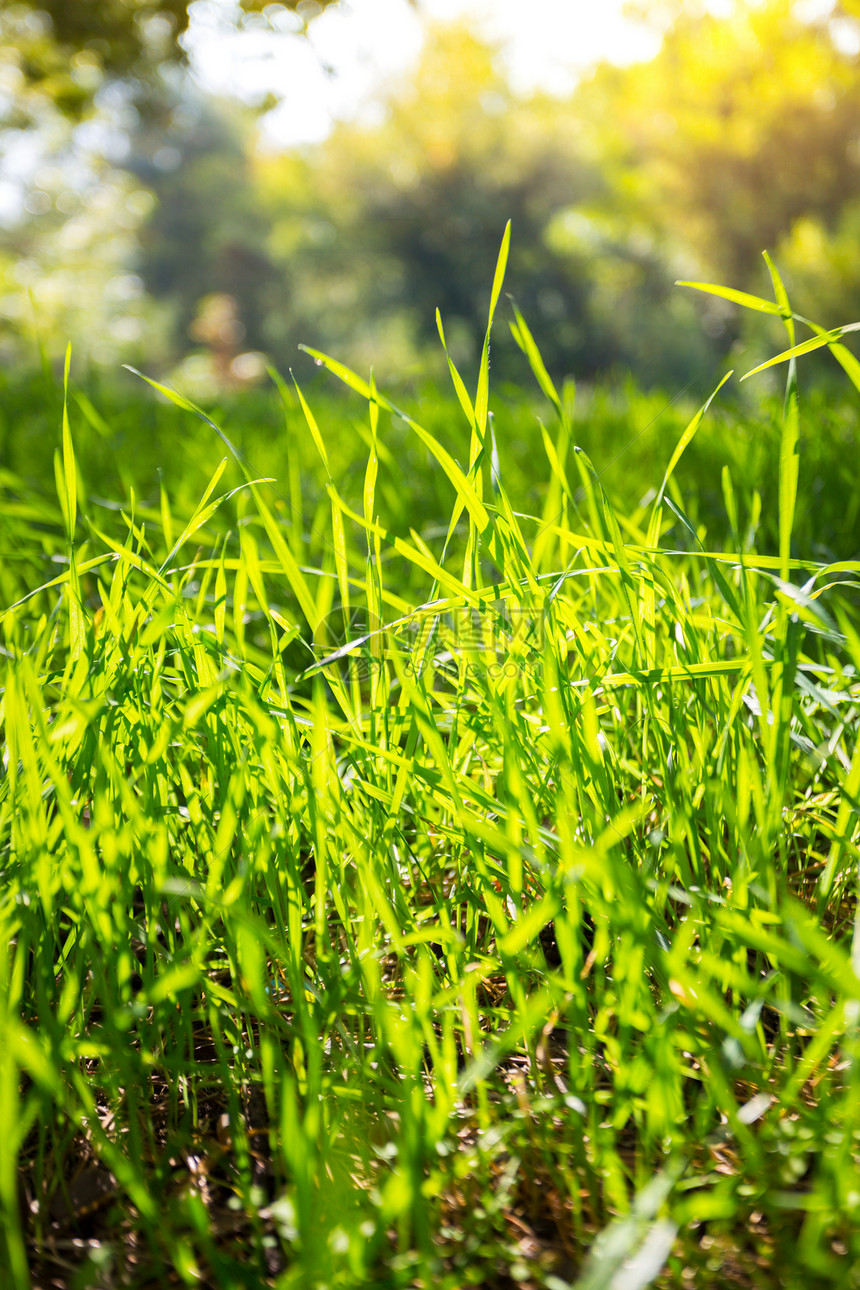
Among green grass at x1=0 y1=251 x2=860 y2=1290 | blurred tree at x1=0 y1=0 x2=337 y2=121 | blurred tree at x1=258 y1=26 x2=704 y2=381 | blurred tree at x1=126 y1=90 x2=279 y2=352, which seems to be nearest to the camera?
green grass at x1=0 y1=251 x2=860 y2=1290

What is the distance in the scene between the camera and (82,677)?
0.67 m

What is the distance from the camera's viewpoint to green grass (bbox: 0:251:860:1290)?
0.43 metres

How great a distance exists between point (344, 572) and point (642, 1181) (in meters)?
0.54

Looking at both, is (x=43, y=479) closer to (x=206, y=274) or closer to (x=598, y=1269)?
(x=598, y=1269)

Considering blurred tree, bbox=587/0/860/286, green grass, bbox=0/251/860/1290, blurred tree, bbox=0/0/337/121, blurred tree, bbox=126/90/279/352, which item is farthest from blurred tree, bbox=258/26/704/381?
green grass, bbox=0/251/860/1290

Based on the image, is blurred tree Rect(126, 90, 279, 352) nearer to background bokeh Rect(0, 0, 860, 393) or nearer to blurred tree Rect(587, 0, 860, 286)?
background bokeh Rect(0, 0, 860, 393)

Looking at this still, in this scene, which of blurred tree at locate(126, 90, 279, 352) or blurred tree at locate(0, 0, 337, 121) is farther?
blurred tree at locate(126, 90, 279, 352)

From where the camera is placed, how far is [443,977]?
2.17 ft

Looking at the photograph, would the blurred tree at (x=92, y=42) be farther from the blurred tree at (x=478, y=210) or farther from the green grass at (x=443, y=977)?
the blurred tree at (x=478, y=210)

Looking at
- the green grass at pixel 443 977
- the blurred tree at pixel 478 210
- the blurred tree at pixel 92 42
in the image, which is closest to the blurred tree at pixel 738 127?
the blurred tree at pixel 478 210

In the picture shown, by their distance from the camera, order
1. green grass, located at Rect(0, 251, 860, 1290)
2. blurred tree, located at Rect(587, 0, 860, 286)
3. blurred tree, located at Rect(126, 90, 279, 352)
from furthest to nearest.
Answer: blurred tree, located at Rect(126, 90, 279, 352)
blurred tree, located at Rect(587, 0, 860, 286)
green grass, located at Rect(0, 251, 860, 1290)

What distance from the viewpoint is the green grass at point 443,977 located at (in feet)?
1.42

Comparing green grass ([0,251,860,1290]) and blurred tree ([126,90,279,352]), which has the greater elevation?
blurred tree ([126,90,279,352])

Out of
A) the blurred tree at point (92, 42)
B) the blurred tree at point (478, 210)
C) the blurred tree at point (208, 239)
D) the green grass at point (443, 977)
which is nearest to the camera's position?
the green grass at point (443, 977)
